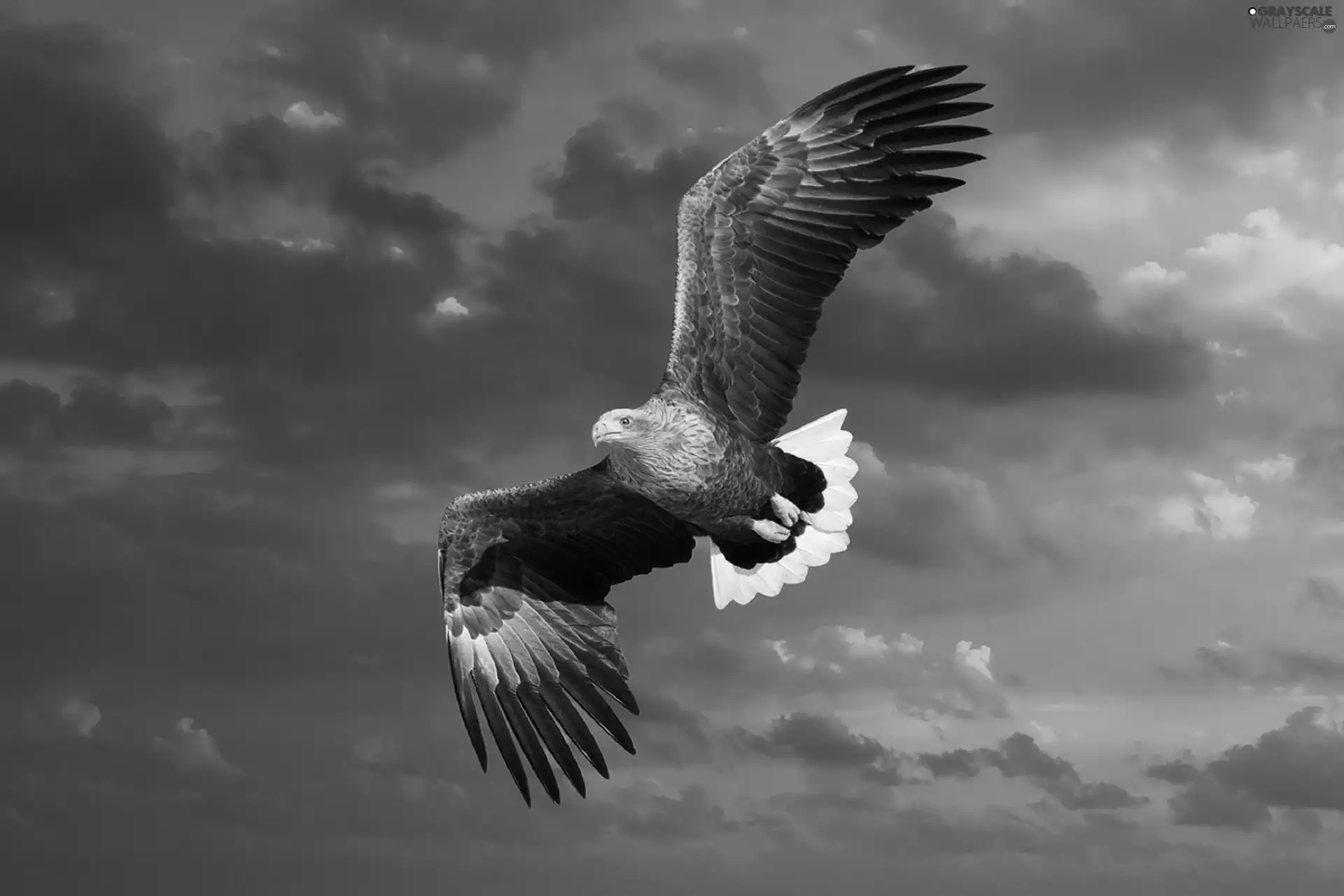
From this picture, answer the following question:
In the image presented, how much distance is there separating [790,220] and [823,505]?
206 centimetres

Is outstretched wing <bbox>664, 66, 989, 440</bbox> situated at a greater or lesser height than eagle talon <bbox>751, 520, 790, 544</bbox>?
greater

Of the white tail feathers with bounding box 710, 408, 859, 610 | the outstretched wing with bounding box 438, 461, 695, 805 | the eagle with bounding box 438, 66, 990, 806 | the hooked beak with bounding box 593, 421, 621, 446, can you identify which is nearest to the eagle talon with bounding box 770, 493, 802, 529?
the eagle with bounding box 438, 66, 990, 806

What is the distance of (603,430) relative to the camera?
8.90 m

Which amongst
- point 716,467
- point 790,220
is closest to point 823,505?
point 716,467

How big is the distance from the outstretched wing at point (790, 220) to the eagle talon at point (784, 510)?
47 centimetres

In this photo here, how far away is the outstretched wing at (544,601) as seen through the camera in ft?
33.2

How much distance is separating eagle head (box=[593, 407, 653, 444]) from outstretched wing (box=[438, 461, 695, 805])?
1.03 metres

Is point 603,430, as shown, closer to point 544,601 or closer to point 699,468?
point 699,468

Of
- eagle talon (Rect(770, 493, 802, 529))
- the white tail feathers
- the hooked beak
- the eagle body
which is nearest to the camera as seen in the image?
the hooked beak

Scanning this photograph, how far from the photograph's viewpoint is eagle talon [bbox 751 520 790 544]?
10070 millimetres

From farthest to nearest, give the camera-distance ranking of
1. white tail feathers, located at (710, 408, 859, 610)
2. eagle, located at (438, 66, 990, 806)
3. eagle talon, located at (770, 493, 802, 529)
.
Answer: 1. white tail feathers, located at (710, 408, 859, 610)
2. eagle talon, located at (770, 493, 802, 529)
3. eagle, located at (438, 66, 990, 806)

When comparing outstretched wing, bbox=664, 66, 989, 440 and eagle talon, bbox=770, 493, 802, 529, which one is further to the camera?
eagle talon, bbox=770, 493, 802, 529

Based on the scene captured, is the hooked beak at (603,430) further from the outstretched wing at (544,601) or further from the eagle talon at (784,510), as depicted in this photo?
the eagle talon at (784,510)

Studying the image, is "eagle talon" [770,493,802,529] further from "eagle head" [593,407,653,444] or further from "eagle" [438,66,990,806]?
"eagle head" [593,407,653,444]
